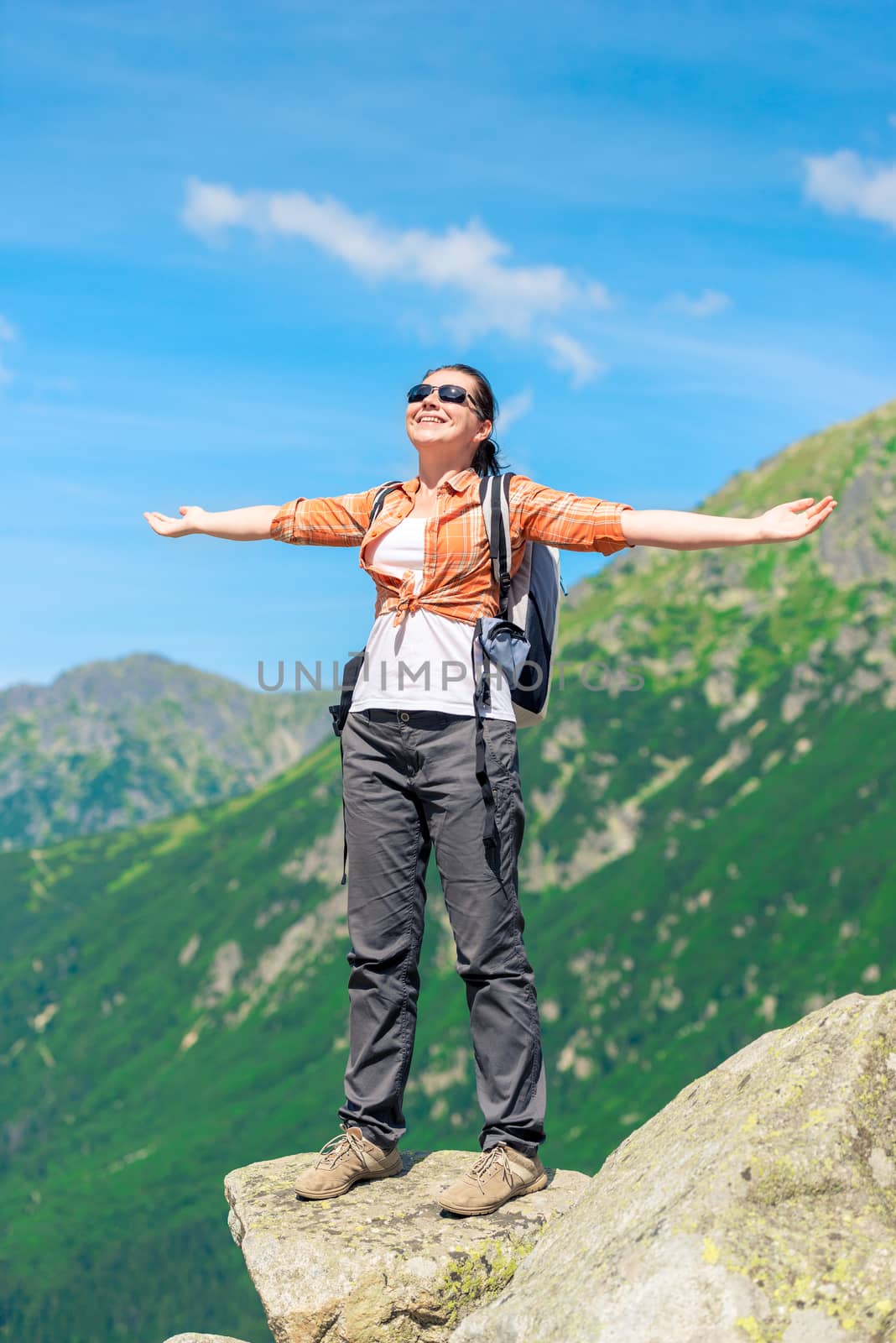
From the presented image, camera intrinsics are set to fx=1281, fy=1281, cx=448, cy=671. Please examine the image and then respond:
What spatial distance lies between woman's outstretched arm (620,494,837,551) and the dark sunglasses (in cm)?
148

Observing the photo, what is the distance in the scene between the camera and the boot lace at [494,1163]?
878cm

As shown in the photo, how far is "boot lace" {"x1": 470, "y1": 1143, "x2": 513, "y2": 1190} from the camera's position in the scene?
8781 millimetres

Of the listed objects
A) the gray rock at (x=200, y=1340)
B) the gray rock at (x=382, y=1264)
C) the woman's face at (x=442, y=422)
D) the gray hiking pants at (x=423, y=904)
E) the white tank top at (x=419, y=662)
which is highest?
the woman's face at (x=442, y=422)

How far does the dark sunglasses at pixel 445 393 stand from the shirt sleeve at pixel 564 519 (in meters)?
0.66

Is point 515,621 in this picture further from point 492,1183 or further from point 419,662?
point 492,1183

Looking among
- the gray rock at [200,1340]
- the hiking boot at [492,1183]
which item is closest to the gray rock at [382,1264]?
the hiking boot at [492,1183]

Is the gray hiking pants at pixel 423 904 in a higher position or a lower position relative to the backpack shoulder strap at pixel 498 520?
lower

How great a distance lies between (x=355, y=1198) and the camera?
910cm

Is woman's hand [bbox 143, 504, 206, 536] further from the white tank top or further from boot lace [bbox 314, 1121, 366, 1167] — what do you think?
boot lace [bbox 314, 1121, 366, 1167]

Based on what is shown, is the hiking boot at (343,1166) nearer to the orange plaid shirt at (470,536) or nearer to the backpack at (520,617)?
the backpack at (520,617)

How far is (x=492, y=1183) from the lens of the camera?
8719 mm

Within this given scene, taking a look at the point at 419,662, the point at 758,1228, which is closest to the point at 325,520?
the point at 419,662

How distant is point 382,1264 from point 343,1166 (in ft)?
3.46

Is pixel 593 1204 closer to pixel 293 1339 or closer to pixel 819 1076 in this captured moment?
pixel 819 1076
